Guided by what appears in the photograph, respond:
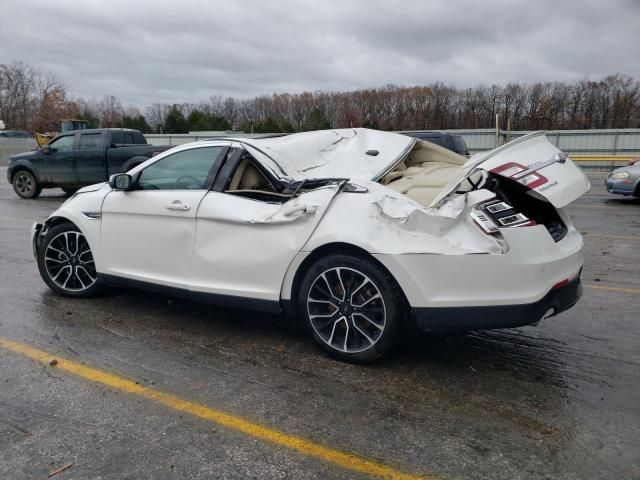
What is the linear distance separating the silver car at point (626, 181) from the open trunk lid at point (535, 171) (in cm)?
1145

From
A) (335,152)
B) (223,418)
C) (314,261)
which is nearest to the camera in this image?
(223,418)

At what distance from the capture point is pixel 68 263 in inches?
204

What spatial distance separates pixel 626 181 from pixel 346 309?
1244 centimetres

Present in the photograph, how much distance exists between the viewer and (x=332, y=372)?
142 inches

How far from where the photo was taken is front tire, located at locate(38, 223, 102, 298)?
509 centimetres

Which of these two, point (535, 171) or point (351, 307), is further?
point (351, 307)

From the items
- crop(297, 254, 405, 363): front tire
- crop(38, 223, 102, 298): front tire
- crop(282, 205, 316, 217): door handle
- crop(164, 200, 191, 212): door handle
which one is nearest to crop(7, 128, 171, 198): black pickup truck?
crop(38, 223, 102, 298): front tire

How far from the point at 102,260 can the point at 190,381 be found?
194cm

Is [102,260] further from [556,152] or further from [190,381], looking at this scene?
[556,152]

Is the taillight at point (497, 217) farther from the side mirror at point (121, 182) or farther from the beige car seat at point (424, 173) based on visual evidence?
the side mirror at point (121, 182)

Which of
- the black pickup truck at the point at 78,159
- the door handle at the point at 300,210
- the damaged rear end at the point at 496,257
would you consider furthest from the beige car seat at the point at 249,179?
the black pickup truck at the point at 78,159

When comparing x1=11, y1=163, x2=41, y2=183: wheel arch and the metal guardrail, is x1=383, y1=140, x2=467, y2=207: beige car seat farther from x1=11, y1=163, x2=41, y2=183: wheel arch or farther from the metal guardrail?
the metal guardrail

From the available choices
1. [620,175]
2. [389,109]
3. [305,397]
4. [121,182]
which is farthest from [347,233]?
[389,109]

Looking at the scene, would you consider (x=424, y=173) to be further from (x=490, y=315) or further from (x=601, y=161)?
(x=601, y=161)
